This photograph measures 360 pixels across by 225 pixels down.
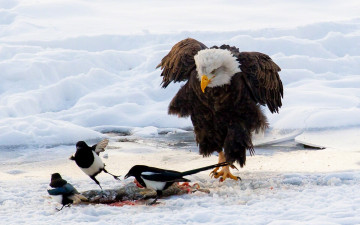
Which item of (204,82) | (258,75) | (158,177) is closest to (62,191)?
(158,177)

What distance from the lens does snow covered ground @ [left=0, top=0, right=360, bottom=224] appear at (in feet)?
14.9

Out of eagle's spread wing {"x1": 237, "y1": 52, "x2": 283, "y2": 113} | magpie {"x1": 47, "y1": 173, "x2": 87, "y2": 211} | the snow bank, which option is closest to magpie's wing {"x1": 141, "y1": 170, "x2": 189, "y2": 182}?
magpie {"x1": 47, "y1": 173, "x2": 87, "y2": 211}

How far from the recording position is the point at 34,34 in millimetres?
14750

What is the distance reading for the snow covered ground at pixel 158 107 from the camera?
4.54 m

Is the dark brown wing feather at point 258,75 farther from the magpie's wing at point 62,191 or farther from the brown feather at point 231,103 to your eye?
the magpie's wing at point 62,191

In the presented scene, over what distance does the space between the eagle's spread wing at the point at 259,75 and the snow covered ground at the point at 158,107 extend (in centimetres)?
82

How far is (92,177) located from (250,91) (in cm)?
174

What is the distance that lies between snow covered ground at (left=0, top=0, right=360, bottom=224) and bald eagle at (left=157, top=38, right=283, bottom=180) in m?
0.40

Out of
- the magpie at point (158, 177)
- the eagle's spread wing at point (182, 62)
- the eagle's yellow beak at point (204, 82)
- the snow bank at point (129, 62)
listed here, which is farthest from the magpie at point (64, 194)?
the snow bank at point (129, 62)

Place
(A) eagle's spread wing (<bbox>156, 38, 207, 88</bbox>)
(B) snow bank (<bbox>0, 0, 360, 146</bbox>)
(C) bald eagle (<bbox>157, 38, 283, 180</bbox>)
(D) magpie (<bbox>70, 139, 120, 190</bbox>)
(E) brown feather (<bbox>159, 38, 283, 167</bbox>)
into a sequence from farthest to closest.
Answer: (B) snow bank (<bbox>0, 0, 360, 146</bbox>) → (A) eagle's spread wing (<bbox>156, 38, 207, 88</bbox>) → (E) brown feather (<bbox>159, 38, 283, 167</bbox>) → (C) bald eagle (<bbox>157, 38, 283, 180</bbox>) → (D) magpie (<bbox>70, 139, 120, 190</bbox>)

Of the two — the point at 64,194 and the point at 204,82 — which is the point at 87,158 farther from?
the point at 204,82

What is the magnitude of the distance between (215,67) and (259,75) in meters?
0.59

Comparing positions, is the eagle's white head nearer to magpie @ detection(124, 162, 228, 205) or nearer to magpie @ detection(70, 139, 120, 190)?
magpie @ detection(124, 162, 228, 205)

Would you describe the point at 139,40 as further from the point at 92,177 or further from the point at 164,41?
the point at 92,177
